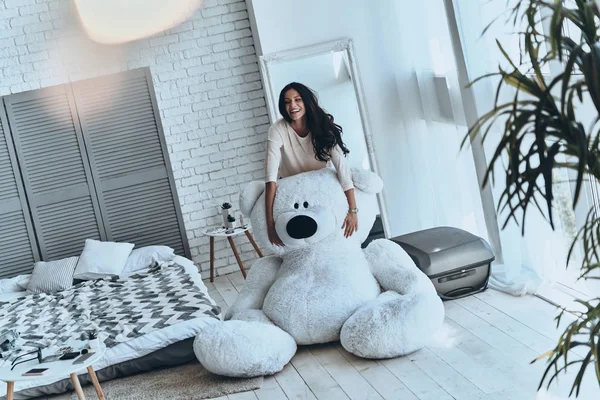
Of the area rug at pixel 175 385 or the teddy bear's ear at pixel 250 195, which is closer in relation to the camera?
the area rug at pixel 175 385

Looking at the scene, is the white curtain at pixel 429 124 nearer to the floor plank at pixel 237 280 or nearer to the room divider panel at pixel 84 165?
the floor plank at pixel 237 280

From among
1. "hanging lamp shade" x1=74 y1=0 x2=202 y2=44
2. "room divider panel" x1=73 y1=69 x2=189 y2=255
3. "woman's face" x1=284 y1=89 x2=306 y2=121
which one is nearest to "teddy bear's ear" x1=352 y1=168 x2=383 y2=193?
"woman's face" x1=284 y1=89 x2=306 y2=121

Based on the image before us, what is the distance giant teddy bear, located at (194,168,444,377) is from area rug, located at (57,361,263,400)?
8cm

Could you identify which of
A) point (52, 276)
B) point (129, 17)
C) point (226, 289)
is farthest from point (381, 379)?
point (129, 17)

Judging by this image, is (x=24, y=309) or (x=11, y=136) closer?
(x=24, y=309)

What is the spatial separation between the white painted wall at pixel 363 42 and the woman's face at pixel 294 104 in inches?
67.9

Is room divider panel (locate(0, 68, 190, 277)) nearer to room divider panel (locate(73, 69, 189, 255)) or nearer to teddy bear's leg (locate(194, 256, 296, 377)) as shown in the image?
room divider panel (locate(73, 69, 189, 255))

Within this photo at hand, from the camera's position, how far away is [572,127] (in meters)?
1.67

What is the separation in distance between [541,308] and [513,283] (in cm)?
39

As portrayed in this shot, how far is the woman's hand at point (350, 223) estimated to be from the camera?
4465 mm

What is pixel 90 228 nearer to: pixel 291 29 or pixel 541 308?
pixel 291 29

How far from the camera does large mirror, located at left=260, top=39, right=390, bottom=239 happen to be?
6.12 meters

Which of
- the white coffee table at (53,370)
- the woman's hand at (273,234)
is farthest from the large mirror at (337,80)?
the white coffee table at (53,370)

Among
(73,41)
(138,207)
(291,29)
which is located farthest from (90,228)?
(291,29)
